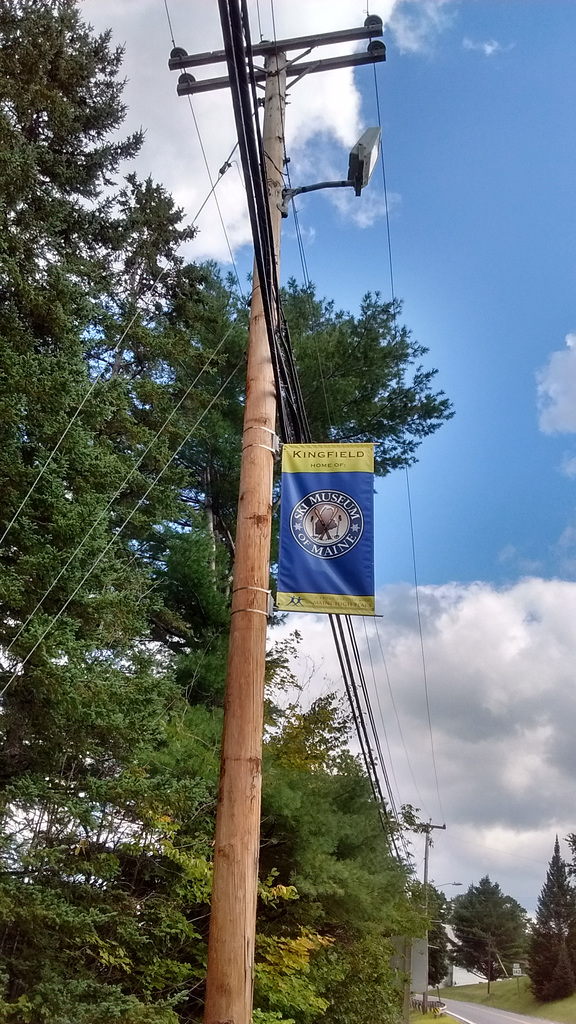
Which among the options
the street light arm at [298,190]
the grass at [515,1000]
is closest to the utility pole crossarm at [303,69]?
the street light arm at [298,190]

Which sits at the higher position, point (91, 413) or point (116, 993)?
point (91, 413)

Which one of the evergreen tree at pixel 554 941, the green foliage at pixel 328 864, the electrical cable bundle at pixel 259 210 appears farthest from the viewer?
the evergreen tree at pixel 554 941

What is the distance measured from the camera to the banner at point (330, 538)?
5.11m

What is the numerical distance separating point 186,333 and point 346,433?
4.13 m

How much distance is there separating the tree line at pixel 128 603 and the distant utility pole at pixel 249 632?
2522mm

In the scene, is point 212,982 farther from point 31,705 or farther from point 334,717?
point 334,717

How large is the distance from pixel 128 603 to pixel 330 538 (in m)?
3.64

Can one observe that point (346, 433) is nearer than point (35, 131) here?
No

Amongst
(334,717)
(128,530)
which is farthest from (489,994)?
(128,530)

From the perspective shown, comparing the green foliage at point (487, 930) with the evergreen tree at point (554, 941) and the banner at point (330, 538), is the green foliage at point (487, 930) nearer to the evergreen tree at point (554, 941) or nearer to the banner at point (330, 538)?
the evergreen tree at point (554, 941)

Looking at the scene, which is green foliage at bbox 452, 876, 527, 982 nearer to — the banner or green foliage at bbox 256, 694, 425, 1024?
green foliage at bbox 256, 694, 425, 1024

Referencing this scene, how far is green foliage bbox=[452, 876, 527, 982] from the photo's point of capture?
255 ft

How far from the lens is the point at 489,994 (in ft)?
221

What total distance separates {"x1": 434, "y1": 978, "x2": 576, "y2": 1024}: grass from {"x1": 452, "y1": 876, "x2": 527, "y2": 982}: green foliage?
199cm
